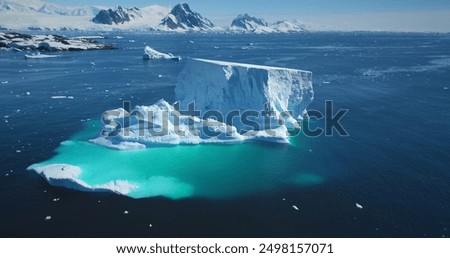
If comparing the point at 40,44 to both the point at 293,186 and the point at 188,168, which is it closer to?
the point at 188,168

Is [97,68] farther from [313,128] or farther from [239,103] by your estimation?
[313,128]

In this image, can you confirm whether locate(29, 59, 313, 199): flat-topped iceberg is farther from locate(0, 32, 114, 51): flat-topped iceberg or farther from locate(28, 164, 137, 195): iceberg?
locate(0, 32, 114, 51): flat-topped iceberg

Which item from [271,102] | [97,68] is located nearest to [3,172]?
[271,102]

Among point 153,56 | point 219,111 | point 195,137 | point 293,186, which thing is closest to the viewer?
point 293,186

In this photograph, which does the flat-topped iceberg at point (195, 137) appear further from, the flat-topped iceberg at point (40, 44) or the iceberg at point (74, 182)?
the flat-topped iceberg at point (40, 44)

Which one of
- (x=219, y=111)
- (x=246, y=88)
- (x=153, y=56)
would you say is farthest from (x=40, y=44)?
(x=246, y=88)

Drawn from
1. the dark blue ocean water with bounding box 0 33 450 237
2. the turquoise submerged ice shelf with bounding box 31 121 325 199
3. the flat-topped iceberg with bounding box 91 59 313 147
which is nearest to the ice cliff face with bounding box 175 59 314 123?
the flat-topped iceberg with bounding box 91 59 313 147

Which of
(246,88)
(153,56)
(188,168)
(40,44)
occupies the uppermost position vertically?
(40,44)

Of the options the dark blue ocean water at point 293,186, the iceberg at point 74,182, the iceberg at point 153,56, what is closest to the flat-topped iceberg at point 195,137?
the iceberg at point 74,182
